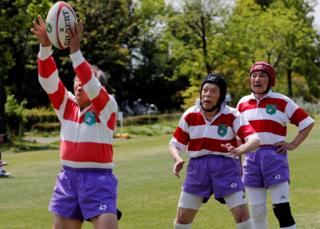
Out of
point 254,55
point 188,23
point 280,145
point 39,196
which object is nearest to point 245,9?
point 254,55

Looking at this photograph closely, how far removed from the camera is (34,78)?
54.7 meters

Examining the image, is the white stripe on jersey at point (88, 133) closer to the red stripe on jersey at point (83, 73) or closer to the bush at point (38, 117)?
the red stripe on jersey at point (83, 73)

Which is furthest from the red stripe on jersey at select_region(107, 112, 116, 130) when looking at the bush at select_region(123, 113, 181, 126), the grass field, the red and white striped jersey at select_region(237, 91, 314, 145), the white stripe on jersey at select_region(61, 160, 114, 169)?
the bush at select_region(123, 113, 181, 126)

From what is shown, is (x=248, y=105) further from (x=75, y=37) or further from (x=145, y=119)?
(x=145, y=119)

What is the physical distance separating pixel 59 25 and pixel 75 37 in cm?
29

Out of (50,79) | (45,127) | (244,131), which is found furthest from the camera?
(45,127)

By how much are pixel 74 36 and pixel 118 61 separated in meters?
48.4

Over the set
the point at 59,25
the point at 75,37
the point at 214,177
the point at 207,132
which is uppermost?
the point at 59,25

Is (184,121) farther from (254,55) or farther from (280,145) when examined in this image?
(254,55)

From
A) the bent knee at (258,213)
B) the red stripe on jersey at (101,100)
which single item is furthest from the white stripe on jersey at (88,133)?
the bent knee at (258,213)

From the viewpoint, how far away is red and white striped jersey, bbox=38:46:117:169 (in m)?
5.38

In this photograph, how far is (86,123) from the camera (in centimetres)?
559

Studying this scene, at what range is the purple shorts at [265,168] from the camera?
289 inches

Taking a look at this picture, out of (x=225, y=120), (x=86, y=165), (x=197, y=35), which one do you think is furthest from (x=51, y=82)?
(x=197, y=35)
